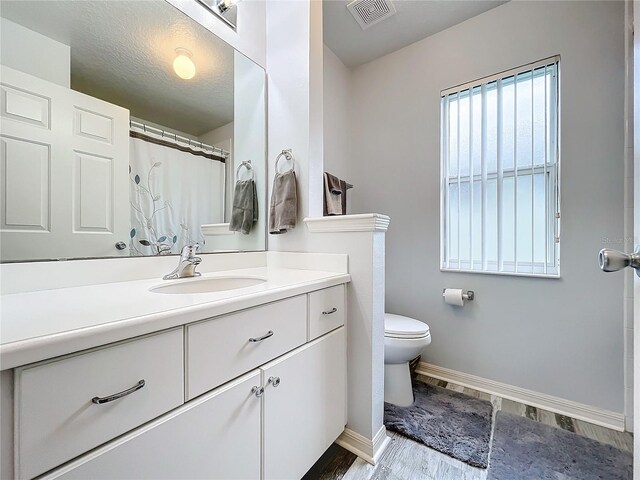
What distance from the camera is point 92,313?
1.85 ft

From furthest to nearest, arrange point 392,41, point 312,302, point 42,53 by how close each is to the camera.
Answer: point 392,41 < point 312,302 < point 42,53

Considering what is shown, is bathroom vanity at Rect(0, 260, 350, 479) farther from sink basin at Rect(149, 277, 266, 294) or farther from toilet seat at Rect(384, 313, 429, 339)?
toilet seat at Rect(384, 313, 429, 339)

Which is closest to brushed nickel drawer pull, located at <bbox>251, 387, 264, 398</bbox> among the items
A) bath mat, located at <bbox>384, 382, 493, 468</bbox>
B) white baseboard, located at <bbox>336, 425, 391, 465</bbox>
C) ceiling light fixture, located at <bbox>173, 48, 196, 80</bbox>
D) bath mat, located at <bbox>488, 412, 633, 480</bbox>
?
white baseboard, located at <bbox>336, 425, 391, 465</bbox>

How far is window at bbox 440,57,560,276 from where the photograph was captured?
1545 mm

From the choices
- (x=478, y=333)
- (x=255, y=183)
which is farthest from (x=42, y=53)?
(x=478, y=333)

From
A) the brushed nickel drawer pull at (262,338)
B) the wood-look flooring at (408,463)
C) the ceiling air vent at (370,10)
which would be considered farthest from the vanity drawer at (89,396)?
the ceiling air vent at (370,10)

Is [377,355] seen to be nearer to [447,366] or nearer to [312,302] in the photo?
[312,302]

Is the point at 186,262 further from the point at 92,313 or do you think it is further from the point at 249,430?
the point at 249,430

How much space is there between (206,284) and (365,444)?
3.32 ft

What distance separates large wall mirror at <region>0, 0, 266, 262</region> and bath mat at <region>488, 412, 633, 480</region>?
1.57m

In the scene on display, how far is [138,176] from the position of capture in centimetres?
106

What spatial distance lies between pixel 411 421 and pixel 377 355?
20.8 inches

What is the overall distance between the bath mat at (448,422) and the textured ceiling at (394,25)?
249cm

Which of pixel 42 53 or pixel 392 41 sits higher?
pixel 392 41
